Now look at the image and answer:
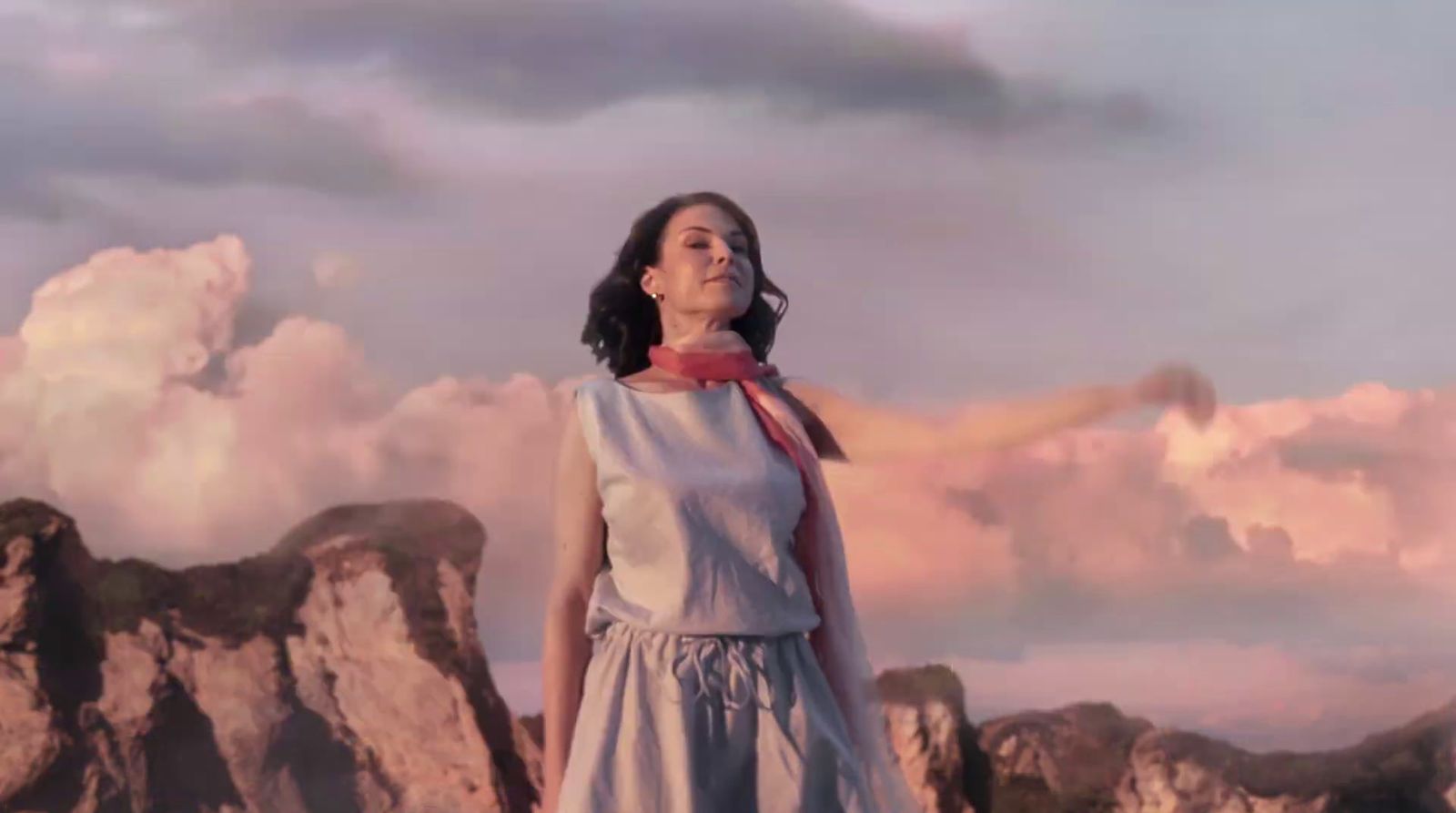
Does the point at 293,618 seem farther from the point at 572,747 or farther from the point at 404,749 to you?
the point at 572,747

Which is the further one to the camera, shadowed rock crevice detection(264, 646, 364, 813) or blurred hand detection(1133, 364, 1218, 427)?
shadowed rock crevice detection(264, 646, 364, 813)

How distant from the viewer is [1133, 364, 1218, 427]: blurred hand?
1.65 metres

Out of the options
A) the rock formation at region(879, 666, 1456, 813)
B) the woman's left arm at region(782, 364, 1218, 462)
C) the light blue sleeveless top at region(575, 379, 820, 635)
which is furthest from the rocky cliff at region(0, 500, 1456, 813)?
the light blue sleeveless top at region(575, 379, 820, 635)

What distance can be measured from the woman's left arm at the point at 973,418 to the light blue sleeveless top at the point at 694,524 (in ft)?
0.39

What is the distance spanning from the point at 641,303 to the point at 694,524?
0.32 metres

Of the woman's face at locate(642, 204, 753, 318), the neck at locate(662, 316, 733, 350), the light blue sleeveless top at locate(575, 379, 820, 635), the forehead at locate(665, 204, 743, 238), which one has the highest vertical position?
the forehead at locate(665, 204, 743, 238)

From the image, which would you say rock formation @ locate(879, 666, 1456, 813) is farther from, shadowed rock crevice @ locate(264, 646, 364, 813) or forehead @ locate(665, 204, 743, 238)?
forehead @ locate(665, 204, 743, 238)

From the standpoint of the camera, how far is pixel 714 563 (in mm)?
1672

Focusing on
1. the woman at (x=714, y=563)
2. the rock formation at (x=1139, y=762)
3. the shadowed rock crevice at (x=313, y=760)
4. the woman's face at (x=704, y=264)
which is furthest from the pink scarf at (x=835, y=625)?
the shadowed rock crevice at (x=313, y=760)

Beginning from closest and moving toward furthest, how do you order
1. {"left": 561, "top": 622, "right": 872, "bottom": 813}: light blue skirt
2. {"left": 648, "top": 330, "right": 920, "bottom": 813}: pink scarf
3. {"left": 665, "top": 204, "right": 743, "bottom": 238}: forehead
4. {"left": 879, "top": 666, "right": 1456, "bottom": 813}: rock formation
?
{"left": 561, "top": 622, "right": 872, "bottom": 813}: light blue skirt
{"left": 648, "top": 330, "right": 920, "bottom": 813}: pink scarf
{"left": 665, "top": 204, "right": 743, "bottom": 238}: forehead
{"left": 879, "top": 666, "right": 1456, "bottom": 813}: rock formation

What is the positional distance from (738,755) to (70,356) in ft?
5.88

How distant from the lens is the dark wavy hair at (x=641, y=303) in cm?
189

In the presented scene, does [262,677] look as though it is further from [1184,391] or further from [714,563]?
[1184,391]

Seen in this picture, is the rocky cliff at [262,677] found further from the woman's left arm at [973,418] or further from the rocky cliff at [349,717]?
the woman's left arm at [973,418]
